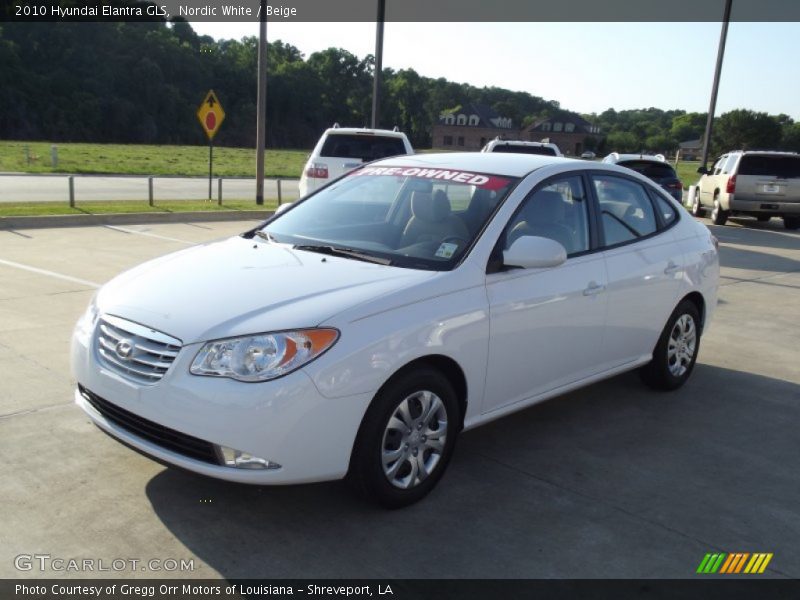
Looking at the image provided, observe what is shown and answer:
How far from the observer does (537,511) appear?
3920 millimetres

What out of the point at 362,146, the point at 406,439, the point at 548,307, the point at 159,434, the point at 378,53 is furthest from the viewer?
the point at 378,53

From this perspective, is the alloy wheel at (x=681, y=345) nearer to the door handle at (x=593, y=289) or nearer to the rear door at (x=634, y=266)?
the rear door at (x=634, y=266)

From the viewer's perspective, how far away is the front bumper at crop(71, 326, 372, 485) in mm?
3301

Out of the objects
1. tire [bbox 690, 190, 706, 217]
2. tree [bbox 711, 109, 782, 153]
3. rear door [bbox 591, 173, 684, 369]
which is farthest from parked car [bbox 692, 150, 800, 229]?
tree [bbox 711, 109, 782, 153]

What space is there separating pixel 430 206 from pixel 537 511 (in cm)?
187

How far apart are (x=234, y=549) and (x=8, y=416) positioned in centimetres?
211

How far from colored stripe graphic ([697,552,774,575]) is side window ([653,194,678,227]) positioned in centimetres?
284

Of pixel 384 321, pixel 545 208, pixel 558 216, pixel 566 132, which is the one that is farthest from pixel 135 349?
pixel 566 132

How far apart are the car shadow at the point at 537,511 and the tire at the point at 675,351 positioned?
629 mm

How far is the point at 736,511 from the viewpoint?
4059 mm

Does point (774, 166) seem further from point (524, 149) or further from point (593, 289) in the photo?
point (593, 289)

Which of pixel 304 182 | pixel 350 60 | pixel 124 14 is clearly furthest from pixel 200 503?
pixel 350 60

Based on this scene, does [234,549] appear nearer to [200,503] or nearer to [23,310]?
[200,503]
